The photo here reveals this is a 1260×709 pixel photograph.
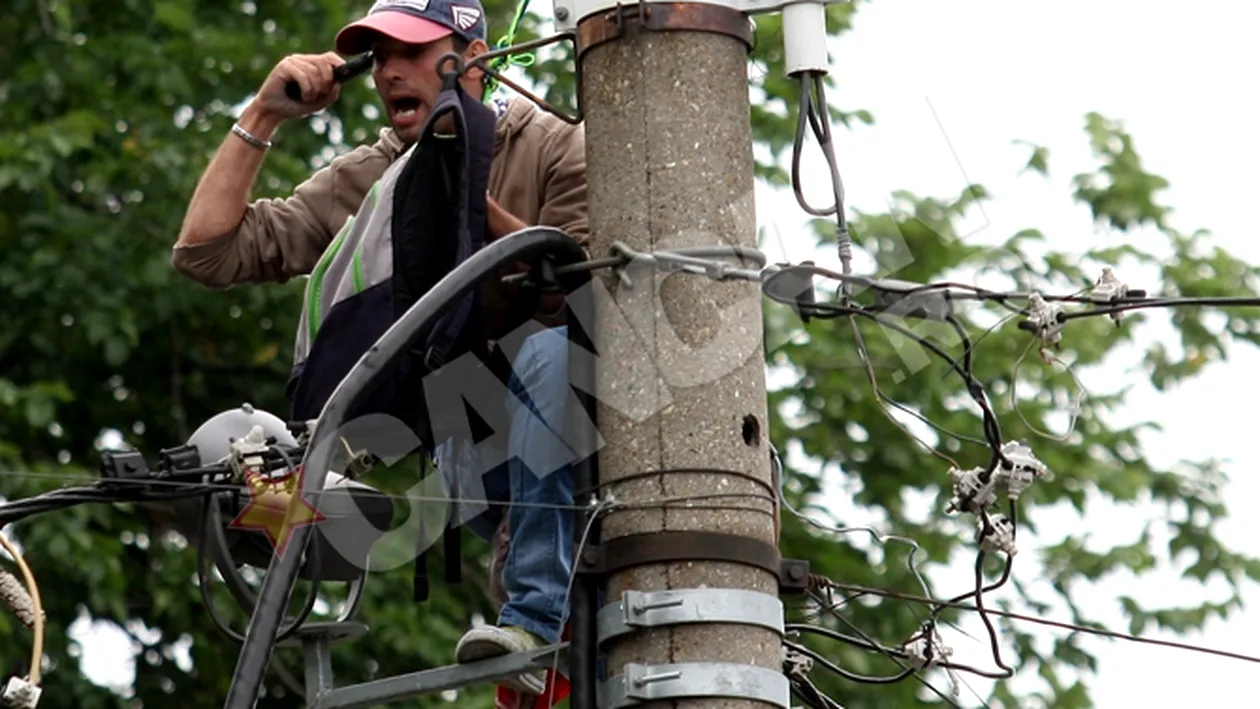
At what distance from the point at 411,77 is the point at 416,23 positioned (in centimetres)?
13

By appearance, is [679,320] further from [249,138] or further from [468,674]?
[249,138]

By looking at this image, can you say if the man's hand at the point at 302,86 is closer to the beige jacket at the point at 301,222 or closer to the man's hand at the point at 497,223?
the beige jacket at the point at 301,222

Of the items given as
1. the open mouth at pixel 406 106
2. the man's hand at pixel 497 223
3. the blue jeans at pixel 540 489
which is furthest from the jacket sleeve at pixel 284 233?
the blue jeans at pixel 540 489

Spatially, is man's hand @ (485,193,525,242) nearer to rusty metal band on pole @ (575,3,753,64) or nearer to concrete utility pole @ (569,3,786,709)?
concrete utility pole @ (569,3,786,709)

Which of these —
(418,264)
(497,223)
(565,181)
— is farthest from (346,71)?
(418,264)

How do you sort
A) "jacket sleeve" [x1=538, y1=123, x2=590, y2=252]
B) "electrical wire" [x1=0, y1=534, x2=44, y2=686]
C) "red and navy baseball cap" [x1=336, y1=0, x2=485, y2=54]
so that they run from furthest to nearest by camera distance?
1. "red and navy baseball cap" [x1=336, y1=0, x2=485, y2=54]
2. "jacket sleeve" [x1=538, y1=123, x2=590, y2=252]
3. "electrical wire" [x1=0, y1=534, x2=44, y2=686]

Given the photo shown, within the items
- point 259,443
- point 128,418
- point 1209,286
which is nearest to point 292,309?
point 128,418

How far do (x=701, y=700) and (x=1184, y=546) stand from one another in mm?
7964

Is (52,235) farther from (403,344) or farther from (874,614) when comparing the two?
(403,344)

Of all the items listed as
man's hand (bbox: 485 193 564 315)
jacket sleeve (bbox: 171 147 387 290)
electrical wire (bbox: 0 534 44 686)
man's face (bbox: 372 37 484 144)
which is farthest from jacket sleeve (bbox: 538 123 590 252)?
electrical wire (bbox: 0 534 44 686)

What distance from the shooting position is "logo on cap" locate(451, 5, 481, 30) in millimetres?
6793

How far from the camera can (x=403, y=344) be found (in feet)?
18.7

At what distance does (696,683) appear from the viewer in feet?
18.1

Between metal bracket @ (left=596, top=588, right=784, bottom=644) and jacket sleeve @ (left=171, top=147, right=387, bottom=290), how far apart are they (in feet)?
5.85
